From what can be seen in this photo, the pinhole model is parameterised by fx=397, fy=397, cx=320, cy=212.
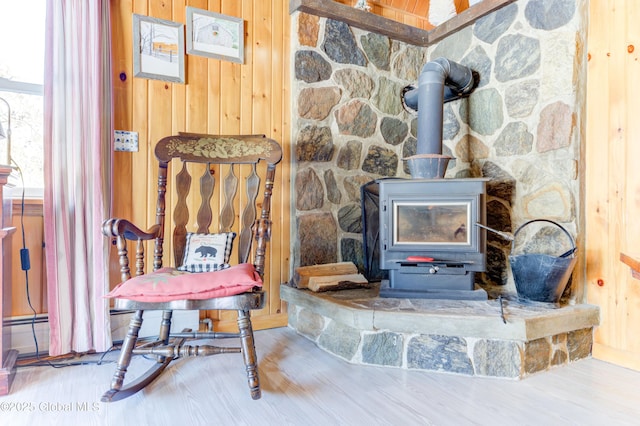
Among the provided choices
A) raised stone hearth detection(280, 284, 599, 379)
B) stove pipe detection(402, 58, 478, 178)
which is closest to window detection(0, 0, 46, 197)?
raised stone hearth detection(280, 284, 599, 379)

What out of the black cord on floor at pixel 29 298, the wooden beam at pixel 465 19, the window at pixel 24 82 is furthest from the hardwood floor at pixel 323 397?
the wooden beam at pixel 465 19

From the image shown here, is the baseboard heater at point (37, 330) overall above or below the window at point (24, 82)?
below

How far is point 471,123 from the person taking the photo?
258 cm

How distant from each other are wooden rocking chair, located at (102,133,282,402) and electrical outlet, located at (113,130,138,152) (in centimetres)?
22

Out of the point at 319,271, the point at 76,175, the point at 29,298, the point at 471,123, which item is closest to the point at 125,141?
the point at 76,175

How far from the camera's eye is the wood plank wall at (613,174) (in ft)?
6.04

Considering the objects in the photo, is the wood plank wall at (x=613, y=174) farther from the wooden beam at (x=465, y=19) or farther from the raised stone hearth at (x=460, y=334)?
the wooden beam at (x=465, y=19)

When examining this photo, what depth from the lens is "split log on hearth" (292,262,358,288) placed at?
2.31 m

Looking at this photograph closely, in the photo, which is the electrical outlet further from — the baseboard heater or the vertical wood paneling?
the baseboard heater

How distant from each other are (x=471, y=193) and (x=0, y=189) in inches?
80.3

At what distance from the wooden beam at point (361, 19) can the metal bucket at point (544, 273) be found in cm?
162

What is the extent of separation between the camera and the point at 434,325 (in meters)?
1.76

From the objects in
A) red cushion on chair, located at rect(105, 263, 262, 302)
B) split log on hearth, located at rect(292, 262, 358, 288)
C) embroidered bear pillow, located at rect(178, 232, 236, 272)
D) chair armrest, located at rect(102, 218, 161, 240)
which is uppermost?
chair armrest, located at rect(102, 218, 161, 240)

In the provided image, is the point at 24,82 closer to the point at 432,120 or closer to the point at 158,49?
the point at 158,49
